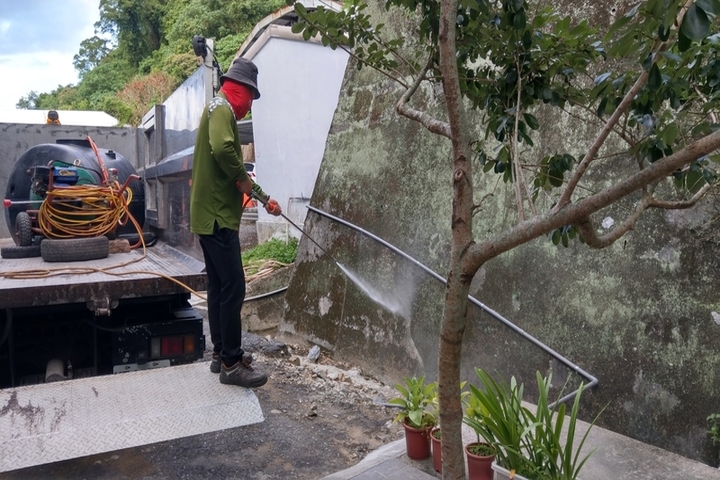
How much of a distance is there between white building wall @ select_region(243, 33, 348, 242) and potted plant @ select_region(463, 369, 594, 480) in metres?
6.80

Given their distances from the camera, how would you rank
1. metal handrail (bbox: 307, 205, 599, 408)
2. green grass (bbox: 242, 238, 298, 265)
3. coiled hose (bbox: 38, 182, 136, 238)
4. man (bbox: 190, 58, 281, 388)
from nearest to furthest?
1. metal handrail (bbox: 307, 205, 599, 408)
2. man (bbox: 190, 58, 281, 388)
3. coiled hose (bbox: 38, 182, 136, 238)
4. green grass (bbox: 242, 238, 298, 265)

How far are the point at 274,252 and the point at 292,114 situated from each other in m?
2.41

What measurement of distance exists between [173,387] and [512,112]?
2400mm

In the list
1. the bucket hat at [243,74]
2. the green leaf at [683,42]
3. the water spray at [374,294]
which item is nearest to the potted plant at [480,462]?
the green leaf at [683,42]

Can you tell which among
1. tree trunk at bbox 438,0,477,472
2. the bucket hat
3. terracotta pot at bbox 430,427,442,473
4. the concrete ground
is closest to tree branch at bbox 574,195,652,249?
tree trunk at bbox 438,0,477,472

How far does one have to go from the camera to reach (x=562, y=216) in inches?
61.4

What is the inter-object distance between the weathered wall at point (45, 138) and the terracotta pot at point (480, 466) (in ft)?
14.9

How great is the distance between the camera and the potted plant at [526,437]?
2.22 meters

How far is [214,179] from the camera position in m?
3.38

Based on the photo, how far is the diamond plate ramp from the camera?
2709mm

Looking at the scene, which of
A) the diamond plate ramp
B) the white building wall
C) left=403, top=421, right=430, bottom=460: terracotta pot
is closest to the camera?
the diamond plate ramp

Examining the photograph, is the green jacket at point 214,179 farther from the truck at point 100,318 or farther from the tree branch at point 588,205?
the tree branch at point 588,205

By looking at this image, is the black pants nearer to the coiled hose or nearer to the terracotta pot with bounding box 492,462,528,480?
the coiled hose

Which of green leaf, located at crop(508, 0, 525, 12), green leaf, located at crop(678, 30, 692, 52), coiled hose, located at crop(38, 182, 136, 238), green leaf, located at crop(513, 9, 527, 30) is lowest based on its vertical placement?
coiled hose, located at crop(38, 182, 136, 238)
